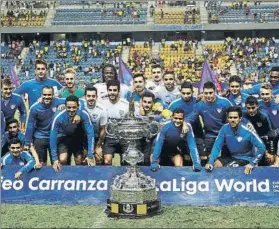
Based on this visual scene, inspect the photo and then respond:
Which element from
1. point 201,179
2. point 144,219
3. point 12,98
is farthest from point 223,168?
point 12,98

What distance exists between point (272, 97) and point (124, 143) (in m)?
2.32

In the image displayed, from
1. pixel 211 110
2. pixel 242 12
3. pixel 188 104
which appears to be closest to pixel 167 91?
pixel 188 104

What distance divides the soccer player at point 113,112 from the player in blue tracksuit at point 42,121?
2.29 ft

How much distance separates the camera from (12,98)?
31.3ft

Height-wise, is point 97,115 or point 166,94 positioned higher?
point 166,94

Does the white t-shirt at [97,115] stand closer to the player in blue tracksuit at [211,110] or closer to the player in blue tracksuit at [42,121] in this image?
the player in blue tracksuit at [42,121]

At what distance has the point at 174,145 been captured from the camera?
866cm

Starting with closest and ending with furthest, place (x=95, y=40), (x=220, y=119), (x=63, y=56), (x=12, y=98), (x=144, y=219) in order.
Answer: (x=144, y=219) < (x=220, y=119) < (x=12, y=98) < (x=63, y=56) < (x=95, y=40)

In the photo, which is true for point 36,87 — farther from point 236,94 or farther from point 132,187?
point 236,94

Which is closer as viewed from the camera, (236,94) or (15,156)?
(15,156)

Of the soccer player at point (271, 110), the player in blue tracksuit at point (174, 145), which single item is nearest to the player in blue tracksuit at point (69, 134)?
the player in blue tracksuit at point (174, 145)

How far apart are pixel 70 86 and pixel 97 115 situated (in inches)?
28.4

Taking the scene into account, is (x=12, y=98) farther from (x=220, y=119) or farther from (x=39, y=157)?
(x=220, y=119)

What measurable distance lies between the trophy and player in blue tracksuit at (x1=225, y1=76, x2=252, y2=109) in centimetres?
203
